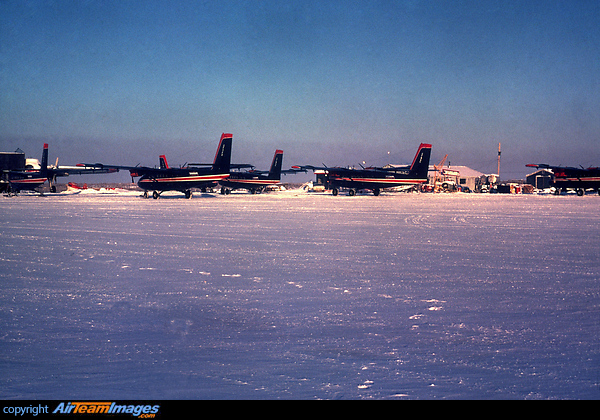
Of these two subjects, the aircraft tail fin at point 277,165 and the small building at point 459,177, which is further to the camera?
the small building at point 459,177

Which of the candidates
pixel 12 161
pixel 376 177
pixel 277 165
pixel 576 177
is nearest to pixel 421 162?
pixel 376 177

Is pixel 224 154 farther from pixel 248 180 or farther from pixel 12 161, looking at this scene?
pixel 12 161

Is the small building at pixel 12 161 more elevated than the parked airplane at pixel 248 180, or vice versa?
the small building at pixel 12 161

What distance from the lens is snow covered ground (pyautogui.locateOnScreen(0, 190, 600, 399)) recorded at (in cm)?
357

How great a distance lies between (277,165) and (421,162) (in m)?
23.2

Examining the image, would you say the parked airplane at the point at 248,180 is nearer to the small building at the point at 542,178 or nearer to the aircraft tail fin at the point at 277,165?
the aircraft tail fin at the point at 277,165

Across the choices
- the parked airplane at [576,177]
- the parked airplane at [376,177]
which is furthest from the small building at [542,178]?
the parked airplane at [376,177]

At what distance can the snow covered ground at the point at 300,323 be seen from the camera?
357 centimetres

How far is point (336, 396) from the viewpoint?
3.36 meters

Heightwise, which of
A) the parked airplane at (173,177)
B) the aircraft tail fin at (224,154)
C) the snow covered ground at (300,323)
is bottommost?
the snow covered ground at (300,323)

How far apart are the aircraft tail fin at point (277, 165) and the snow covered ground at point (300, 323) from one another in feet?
178

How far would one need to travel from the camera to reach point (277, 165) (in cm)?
6450
